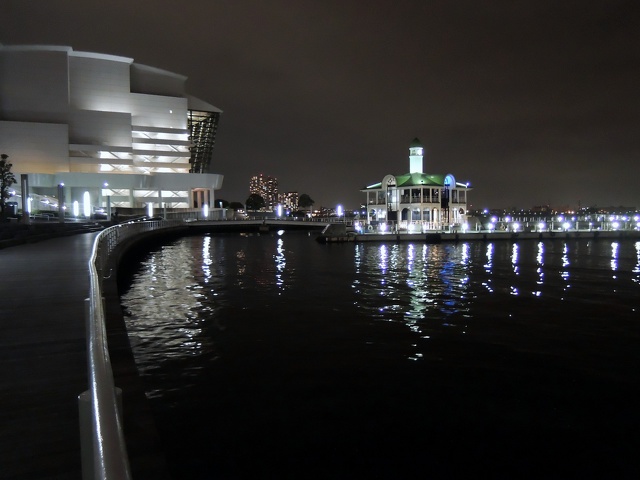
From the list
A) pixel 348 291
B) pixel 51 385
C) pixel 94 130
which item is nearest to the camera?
pixel 51 385

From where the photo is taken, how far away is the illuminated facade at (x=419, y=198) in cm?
6538

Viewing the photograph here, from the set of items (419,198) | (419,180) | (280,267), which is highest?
(419,180)

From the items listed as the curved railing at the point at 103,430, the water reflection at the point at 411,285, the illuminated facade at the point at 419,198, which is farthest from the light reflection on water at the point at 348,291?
the illuminated facade at the point at 419,198

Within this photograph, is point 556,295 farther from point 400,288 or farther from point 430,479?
point 430,479

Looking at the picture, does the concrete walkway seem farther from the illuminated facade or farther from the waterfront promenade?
the illuminated facade

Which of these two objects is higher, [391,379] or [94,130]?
[94,130]

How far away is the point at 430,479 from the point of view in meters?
7.09

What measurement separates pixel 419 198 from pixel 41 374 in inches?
2424

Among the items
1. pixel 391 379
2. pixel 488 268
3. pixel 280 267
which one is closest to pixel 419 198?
pixel 488 268

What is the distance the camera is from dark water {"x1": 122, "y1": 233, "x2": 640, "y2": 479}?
765 centimetres

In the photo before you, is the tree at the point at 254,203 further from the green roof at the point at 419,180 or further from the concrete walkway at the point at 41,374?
the concrete walkway at the point at 41,374

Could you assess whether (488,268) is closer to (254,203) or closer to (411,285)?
(411,285)

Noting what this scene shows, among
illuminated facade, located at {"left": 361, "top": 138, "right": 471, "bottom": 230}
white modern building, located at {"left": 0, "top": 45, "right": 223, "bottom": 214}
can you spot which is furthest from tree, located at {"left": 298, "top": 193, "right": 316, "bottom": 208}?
illuminated facade, located at {"left": 361, "top": 138, "right": 471, "bottom": 230}

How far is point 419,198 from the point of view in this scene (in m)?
65.6
